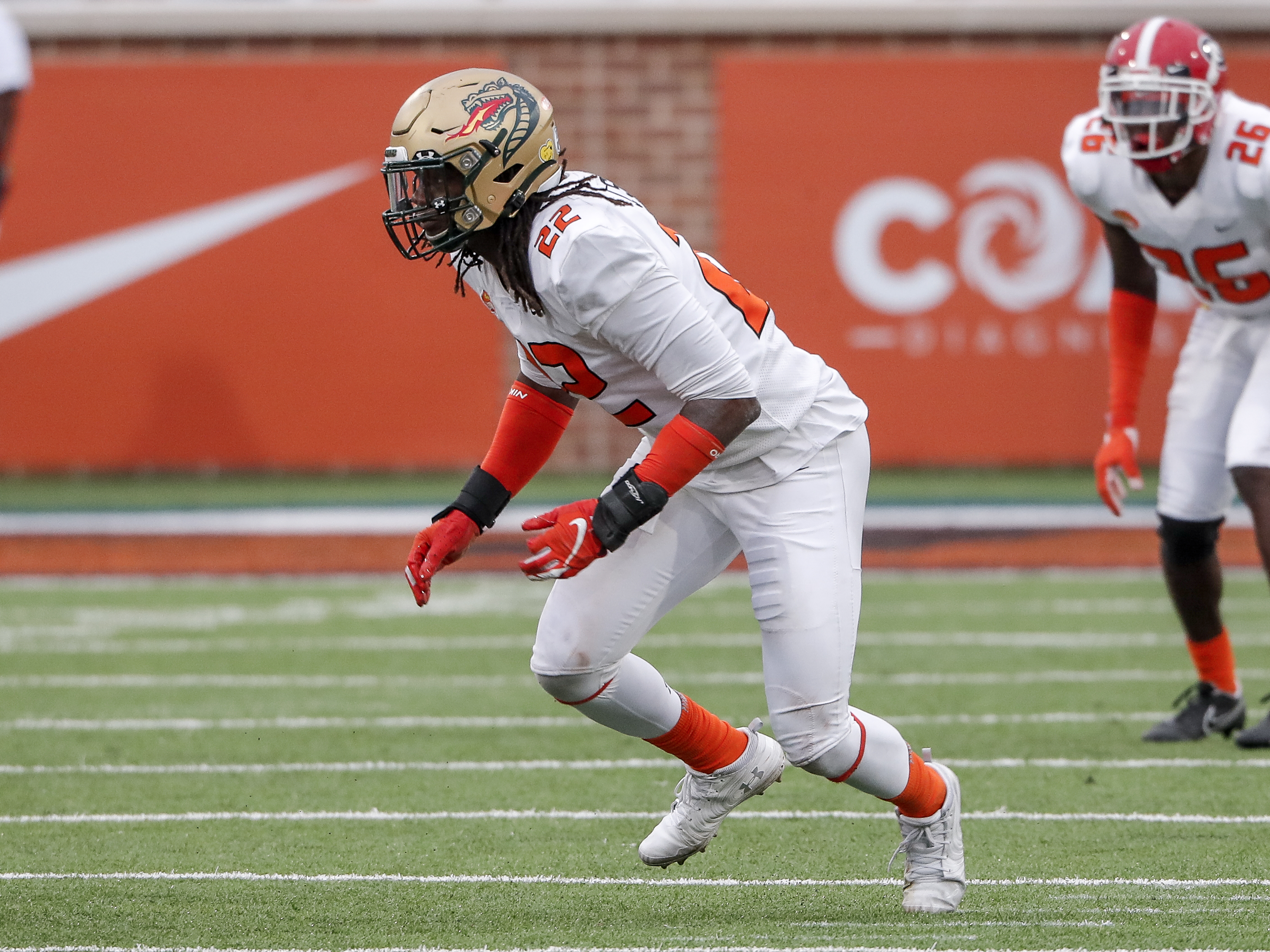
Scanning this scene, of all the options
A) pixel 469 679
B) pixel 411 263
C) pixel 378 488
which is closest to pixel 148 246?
pixel 411 263

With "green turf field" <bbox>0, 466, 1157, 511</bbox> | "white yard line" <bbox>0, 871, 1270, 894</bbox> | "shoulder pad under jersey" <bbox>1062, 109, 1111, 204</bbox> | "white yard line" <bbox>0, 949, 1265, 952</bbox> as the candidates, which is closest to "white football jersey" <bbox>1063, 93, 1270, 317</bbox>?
"shoulder pad under jersey" <bbox>1062, 109, 1111, 204</bbox>

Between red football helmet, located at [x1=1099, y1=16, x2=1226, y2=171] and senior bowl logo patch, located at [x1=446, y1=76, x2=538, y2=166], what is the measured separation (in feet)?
5.77

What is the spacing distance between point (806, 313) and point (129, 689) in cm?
579

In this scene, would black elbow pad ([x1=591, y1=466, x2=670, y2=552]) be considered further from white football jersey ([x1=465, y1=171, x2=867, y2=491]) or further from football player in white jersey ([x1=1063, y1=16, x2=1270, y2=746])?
football player in white jersey ([x1=1063, y1=16, x2=1270, y2=746])

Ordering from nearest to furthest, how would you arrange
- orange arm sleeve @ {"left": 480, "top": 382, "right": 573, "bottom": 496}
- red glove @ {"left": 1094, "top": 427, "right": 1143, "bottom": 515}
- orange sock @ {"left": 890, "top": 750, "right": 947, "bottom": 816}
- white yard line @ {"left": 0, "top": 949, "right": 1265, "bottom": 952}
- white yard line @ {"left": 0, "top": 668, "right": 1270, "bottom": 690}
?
white yard line @ {"left": 0, "top": 949, "right": 1265, "bottom": 952} → orange sock @ {"left": 890, "top": 750, "right": 947, "bottom": 816} → orange arm sleeve @ {"left": 480, "top": 382, "right": 573, "bottom": 496} → red glove @ {"left": 1094, "top": 427, "right": 1143, "bottom": 515} → white yard line @ {"left": 0, "top": 668, "right": 1270, "bottom": 690}

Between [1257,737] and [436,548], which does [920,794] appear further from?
[1257,737]

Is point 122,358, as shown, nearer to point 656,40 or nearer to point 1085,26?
point 656,40

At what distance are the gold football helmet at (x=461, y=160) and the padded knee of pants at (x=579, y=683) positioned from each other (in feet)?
2.67

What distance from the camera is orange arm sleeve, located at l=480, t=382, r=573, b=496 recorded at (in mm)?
3652

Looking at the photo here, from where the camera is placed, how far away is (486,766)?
15.7 feet

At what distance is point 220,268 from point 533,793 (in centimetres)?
711

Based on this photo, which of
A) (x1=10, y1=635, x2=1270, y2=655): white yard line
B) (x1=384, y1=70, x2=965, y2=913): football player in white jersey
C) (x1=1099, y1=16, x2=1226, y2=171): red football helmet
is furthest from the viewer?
(x1=10, y1=635, x2=1270, y2=655): white yard line

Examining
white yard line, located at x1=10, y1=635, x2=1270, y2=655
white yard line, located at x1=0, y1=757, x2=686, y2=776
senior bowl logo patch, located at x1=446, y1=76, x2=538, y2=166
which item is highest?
senior bowl logo patch, located at x1=446, y1=76, x2=538, y2=166

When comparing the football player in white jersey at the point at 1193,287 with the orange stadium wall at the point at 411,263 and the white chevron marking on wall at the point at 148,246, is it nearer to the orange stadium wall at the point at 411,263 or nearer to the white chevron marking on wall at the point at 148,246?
the orange stadium wall at the point at 411,263
